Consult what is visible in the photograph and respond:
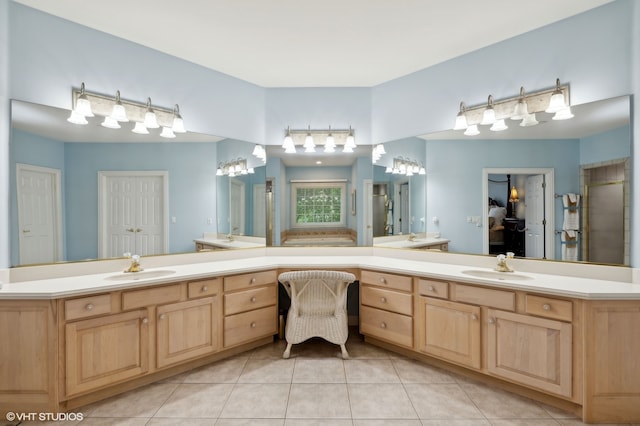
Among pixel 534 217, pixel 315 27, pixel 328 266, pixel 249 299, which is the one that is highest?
pixel 315 27

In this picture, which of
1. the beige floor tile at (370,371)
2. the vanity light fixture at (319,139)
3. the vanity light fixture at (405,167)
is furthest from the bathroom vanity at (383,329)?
the vanity light fixture at (319,139)

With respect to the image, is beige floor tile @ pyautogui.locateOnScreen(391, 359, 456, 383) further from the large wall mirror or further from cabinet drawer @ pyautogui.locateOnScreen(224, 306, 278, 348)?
cabinet drawer @ pyautogui.locateOnScreen(224, 306, 278, 348)

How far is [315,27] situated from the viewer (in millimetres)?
2277

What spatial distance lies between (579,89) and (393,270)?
190 centimetres

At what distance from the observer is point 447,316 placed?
2254 millimetres

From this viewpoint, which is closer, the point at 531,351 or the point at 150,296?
the point at 531,351

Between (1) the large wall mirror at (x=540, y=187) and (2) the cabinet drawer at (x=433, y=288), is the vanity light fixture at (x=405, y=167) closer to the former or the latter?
(1) the large wall mirror at (x=540, y=187)

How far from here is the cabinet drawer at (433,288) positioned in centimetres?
227

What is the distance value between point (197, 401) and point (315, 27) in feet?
9.41

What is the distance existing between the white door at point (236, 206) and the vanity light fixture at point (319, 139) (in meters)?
0.65

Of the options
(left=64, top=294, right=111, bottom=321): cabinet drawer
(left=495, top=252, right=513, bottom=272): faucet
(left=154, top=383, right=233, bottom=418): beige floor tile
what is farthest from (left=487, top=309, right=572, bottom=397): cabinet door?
(left=64, top=294, right=111, bottom=321): cabinet drawer

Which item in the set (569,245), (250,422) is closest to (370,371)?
(250,422)

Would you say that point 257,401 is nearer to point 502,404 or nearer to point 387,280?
point 387,280

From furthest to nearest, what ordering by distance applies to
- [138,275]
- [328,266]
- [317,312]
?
[328,266] → [317,312] → [138,275]
